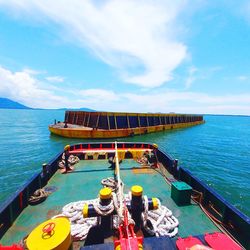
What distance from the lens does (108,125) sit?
113ft

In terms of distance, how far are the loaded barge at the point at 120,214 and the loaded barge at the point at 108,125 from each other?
22.5m

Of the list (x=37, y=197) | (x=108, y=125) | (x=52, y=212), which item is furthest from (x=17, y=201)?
(x=108, y=125)

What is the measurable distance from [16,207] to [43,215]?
2.99 ft

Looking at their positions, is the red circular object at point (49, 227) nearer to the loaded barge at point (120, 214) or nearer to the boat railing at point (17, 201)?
the loaded barge at point (120, 214)

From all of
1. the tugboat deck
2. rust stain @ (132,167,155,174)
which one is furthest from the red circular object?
rust stain @ (132,167,155,174)

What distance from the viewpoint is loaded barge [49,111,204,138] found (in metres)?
31.9

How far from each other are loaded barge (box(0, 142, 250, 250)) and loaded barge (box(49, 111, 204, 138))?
22.5 metres

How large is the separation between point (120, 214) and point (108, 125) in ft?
101

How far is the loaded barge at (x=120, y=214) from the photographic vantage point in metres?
3.21

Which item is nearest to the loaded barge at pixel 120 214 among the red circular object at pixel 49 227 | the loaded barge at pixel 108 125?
the red circular object at pixel 49 227

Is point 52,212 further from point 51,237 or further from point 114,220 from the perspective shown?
point 51,237

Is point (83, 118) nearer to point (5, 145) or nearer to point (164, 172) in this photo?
point (5, 145)

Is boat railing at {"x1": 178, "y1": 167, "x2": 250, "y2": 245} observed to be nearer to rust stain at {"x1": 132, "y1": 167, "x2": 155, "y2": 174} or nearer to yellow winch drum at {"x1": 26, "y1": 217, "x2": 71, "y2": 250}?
rust stain at {"x1": 132, "y1": 167, "x2": 155, "y2": 174}

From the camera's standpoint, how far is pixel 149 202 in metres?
4.56
